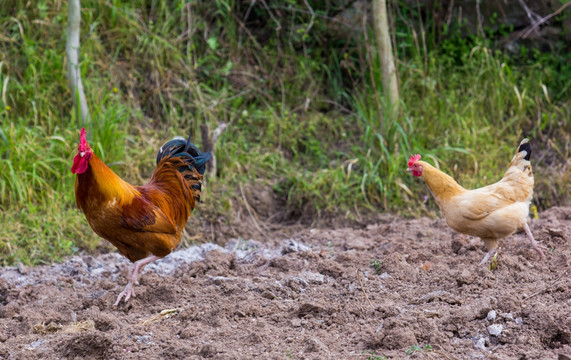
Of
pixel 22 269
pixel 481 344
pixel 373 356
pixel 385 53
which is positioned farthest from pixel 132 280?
pixel 385 53

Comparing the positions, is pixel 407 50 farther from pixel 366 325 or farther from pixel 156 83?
pixel 366 325

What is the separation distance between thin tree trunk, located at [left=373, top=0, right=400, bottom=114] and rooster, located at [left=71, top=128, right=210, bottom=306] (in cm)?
299

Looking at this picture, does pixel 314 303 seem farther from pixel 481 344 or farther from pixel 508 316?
pixel 508 316

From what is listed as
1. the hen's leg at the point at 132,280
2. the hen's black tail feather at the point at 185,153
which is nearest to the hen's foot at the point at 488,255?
the hen's black tail feather at the point at 185,153

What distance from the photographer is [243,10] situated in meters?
9.40

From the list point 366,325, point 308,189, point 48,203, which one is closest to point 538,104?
point 308,189

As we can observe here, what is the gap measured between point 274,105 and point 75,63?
290 centimetres

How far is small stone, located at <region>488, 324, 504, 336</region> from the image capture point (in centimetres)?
351

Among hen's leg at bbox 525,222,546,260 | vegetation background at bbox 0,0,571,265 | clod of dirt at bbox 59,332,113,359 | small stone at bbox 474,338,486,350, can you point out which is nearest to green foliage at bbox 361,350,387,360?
small stone at bbox 474,338,486,350

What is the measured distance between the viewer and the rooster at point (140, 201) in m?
4.60

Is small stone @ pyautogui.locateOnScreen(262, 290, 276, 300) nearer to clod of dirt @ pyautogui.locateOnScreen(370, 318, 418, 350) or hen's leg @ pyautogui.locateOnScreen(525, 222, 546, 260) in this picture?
clod of dirt @ pyautogui.locateOnScreen(370, 318, 418, 350)

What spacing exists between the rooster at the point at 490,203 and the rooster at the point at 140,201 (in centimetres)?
191

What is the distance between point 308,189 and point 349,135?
159cm

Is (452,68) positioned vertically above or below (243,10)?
below
